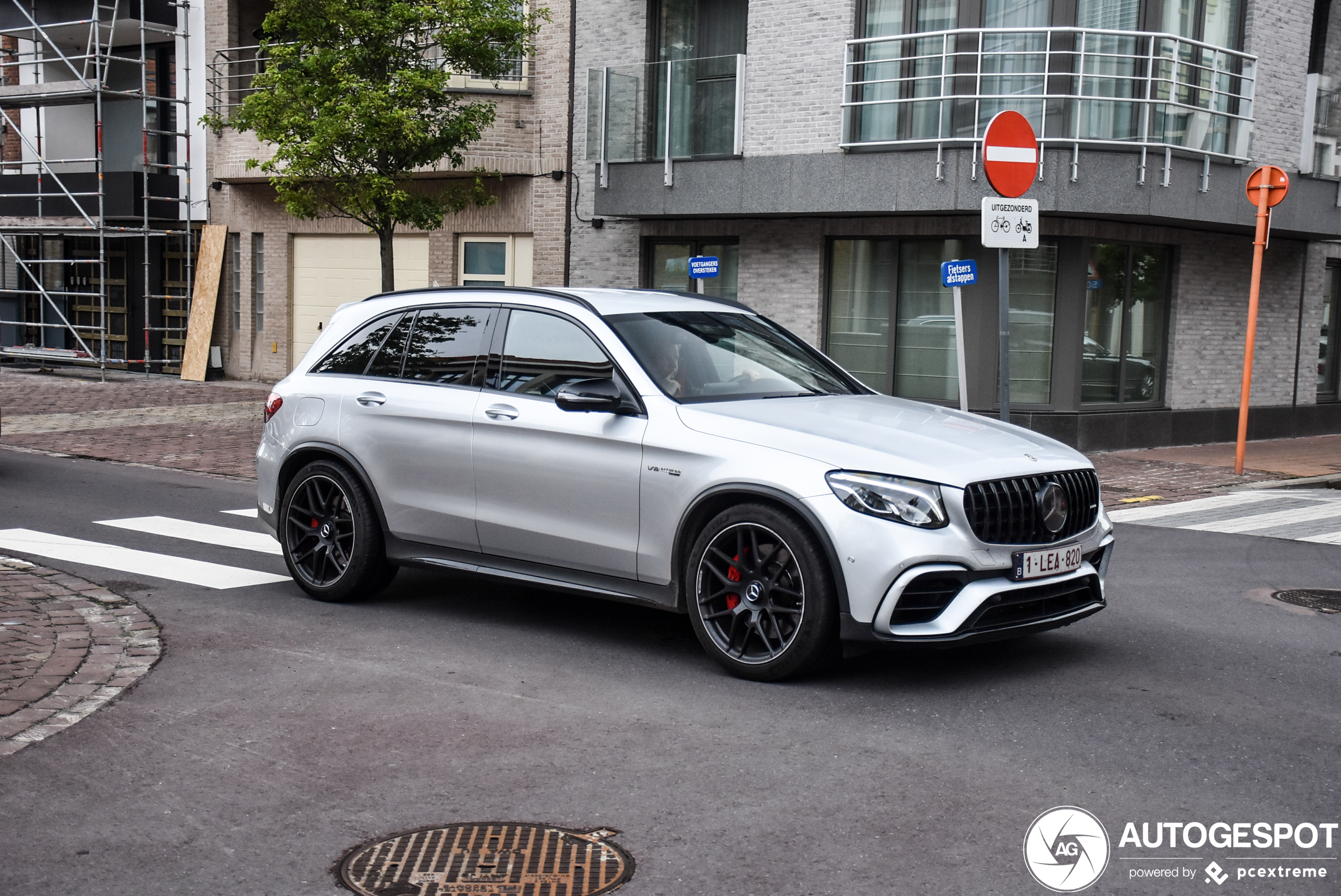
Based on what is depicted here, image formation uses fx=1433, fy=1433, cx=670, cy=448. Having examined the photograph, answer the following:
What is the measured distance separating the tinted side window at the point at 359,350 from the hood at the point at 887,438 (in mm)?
2179

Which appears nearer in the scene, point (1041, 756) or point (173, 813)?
point (173, 813)

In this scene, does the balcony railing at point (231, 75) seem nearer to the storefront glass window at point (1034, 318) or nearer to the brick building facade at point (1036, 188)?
the brick building facade at point (1036, 188)

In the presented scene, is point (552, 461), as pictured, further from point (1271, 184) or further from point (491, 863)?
point (1271, 184)

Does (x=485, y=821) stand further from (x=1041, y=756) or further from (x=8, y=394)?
(x=8, y=394)

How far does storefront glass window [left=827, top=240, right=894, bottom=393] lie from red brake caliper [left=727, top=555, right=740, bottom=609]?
41.0ft

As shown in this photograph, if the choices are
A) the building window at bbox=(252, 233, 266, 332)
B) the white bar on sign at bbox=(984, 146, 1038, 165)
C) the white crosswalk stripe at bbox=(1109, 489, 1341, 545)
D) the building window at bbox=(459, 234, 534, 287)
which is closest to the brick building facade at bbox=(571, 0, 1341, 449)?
the building window at bbox=(459, 234, 534, 287)

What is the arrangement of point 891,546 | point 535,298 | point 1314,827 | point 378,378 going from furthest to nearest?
point 378,378
point 535,298
point 891,546
point 1314,827

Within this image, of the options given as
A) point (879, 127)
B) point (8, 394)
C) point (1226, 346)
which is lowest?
point (8, 394)

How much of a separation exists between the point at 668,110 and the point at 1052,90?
5.11 m

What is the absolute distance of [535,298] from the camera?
7078 mm

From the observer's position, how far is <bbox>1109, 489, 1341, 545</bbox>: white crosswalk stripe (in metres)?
11.0

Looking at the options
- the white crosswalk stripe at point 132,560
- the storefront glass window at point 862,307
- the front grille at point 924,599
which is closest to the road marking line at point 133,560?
the white crosswalk stripe at point 132,560

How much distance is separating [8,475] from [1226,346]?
1514 cm

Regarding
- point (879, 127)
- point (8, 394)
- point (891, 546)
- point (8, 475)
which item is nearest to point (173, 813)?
point (891, 546)
